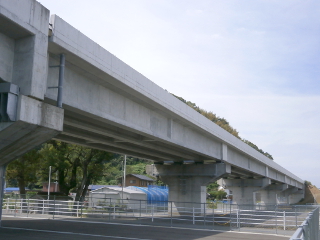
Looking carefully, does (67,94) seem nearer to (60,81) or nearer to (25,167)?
(60,81)

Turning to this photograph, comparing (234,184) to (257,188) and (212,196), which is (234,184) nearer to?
(257,188)

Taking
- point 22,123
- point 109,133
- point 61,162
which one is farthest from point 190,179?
point 22,123

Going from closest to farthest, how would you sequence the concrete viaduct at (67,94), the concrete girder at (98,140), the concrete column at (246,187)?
the concrete viaduct at (67,94) → the concrete girder at (98,140) → the concrete column at (246,187)

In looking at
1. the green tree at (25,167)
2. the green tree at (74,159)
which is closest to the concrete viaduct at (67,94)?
the green tree at (74,159)

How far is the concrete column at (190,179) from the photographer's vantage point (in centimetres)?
3559

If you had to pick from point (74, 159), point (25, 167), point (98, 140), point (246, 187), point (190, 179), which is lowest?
point (246, 187)

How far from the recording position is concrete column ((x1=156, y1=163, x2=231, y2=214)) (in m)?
35.6

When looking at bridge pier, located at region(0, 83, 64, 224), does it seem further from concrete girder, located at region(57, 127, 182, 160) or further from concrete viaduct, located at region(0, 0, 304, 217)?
concrete girder, located at region(57, 127, 182, 160)

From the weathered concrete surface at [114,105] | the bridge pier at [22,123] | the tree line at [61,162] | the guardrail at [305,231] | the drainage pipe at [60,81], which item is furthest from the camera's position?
the tree line at [61,162]

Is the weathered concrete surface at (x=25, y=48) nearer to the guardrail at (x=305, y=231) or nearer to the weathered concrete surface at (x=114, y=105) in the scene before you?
the weathered concrete surface at (x=114, y=105)

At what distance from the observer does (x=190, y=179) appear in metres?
37.0

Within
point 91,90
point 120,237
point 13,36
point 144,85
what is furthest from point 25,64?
point 120,237

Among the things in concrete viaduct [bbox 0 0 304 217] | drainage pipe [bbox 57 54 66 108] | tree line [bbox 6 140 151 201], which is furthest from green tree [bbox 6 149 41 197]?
drainage pipe [bbox 57 54 66 108]

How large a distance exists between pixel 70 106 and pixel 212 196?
91.9 meters
